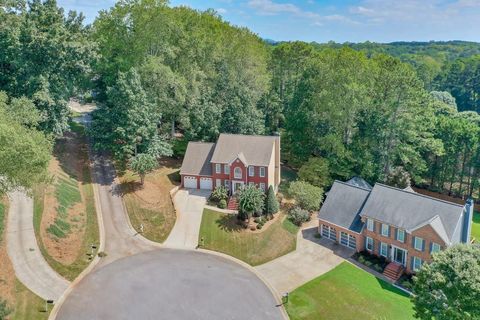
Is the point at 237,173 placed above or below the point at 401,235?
above

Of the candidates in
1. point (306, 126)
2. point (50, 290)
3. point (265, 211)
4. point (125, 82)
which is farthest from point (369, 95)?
point (50, 290)

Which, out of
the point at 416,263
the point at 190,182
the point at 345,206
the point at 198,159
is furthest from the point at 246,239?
the point at 416,263

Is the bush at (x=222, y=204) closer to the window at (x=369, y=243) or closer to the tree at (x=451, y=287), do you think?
the window at (x=369, y=243)

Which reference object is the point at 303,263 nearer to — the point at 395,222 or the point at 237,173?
the point at 395,222

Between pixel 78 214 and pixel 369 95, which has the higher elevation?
pixel 369 95

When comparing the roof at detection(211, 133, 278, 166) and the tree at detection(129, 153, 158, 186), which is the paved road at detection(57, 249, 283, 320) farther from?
the roof at detection(211, 133, 278, 166)

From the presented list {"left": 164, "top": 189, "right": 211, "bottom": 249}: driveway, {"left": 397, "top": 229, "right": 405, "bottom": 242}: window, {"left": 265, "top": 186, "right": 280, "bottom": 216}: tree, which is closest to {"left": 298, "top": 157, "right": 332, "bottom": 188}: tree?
{"left": 265, "top": 186, "right": 280, "bottom": 216}: tree

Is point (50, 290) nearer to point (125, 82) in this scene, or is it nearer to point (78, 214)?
point (78, 214)
